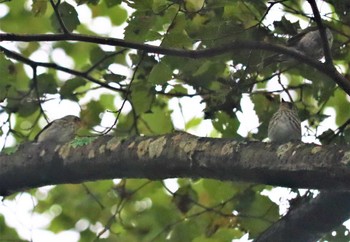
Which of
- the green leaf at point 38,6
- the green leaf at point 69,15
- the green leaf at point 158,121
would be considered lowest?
the green leaf at point 69,15

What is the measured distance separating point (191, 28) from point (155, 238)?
145 cm

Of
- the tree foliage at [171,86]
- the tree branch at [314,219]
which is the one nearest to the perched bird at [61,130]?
the tree foliage at [171,86]

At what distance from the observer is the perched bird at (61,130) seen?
14.5ft

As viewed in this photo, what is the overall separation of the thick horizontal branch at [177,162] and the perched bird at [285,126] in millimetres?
1005

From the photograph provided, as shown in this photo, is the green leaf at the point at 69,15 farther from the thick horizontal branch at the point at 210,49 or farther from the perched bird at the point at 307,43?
the perched bird at the point at 307,43

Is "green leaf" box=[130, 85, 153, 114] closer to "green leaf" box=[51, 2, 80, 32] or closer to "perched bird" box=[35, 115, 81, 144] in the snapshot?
"perched bird" box=[35, 115, 81, 144]

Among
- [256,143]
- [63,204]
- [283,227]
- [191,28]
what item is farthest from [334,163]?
[63,204]

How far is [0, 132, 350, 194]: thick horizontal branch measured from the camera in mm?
2873

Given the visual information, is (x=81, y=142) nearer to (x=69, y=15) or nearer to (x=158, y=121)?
(x=69, y=15)

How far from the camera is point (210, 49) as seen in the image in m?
3.41

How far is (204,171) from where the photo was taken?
10.5 ft

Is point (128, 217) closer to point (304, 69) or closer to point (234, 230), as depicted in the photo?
point (234, 230)

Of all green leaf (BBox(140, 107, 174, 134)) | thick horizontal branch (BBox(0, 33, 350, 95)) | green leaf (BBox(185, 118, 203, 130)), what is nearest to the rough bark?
thick horizontal branch (BBox(0, 33, 350, 95))

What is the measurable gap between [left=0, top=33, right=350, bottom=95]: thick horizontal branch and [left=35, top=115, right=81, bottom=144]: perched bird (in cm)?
83
